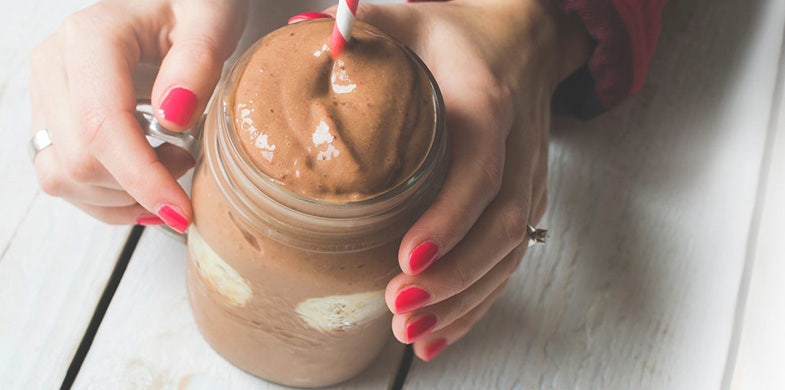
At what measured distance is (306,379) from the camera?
0.54 metres

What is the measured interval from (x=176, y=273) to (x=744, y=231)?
1.51 feet

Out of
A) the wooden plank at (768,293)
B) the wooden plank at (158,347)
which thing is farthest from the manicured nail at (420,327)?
the wooden plank at (768,293)

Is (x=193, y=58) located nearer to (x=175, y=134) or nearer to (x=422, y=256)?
(x=175, y=134)

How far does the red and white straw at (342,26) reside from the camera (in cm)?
36

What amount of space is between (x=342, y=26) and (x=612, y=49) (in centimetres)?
30

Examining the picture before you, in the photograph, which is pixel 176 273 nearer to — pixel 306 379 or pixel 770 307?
pixel 306 379

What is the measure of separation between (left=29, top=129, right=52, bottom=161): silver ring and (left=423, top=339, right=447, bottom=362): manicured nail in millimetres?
293

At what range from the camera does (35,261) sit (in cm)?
59

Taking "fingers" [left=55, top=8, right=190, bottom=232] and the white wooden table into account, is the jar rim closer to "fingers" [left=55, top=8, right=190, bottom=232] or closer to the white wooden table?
"fingers" [left=55, top=8, right=190, bottom=232]

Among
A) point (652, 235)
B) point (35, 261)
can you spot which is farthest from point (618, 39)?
point (35, 261)

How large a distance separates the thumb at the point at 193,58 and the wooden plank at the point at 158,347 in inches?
7.0

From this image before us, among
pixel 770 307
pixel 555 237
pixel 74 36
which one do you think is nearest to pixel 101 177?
pixel 74 36

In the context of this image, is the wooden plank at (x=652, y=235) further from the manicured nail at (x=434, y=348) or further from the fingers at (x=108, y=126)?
the fingers at (x=108, y=126)

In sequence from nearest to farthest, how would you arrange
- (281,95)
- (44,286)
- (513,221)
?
(281,95), (513,221), (44,286)
